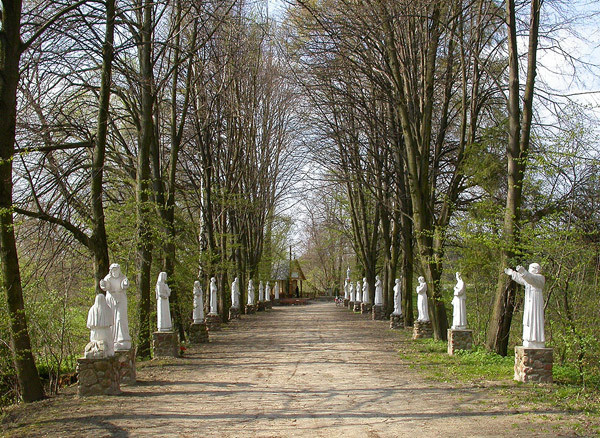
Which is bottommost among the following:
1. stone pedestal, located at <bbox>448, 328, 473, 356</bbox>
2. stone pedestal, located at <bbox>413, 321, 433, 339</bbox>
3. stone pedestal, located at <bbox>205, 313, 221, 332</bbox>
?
stone pedestal, located at <bbox>205, 313, 221, 332</bbox>

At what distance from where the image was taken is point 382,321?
25422 millimetres

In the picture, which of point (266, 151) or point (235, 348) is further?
point (266, 151)

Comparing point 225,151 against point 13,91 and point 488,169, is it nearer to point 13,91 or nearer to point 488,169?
point 488,169

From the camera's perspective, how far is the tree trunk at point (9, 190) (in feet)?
28.6

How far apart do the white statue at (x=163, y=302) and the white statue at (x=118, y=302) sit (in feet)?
9.47

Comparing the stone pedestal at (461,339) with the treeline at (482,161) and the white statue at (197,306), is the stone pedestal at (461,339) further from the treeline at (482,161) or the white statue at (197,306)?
the white statue at (197,306)

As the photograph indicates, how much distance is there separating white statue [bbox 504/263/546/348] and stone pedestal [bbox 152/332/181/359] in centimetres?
770

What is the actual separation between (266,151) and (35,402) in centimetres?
2436

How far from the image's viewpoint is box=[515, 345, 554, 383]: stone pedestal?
29.1 ft

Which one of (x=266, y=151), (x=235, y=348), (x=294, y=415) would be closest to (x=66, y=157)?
(x=235, y=348)

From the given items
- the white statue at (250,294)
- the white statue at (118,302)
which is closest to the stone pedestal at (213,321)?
the white statue at (118,302)

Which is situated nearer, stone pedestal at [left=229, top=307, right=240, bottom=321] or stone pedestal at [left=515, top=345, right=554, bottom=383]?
stone pedestal at [left=515, top=345, right=554, bottom=383]

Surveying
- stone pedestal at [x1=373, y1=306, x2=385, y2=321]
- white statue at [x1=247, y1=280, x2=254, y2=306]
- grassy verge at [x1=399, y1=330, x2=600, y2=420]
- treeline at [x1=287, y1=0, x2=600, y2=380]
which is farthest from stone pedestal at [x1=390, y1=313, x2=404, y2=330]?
white statue at [x1=247, y1=280, x2=254, y2=306]

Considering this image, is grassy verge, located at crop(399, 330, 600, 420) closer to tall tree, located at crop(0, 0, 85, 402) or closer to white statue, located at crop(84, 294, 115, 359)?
white statue, located at crop(84, 294, 115, 359)
